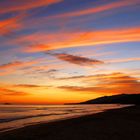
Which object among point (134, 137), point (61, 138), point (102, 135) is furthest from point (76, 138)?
point (134, 137)

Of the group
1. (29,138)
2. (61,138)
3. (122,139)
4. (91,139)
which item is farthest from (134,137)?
(29,138)

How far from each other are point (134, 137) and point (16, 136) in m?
6.39

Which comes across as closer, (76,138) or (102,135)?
(76,138)

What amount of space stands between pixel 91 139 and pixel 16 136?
424 cm

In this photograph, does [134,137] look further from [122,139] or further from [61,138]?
[61,138]

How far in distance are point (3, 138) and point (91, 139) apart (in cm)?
461

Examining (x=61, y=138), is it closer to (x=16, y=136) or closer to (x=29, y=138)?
(x=29, y=138)

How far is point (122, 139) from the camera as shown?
1462cm

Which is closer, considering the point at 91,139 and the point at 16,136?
the point at 91,139

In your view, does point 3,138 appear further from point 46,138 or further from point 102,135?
point 102,135

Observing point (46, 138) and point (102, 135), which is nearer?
point (46, 138)

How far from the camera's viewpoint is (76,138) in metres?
14.9

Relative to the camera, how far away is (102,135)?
15.9 meters

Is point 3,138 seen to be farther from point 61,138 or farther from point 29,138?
point 61,138
